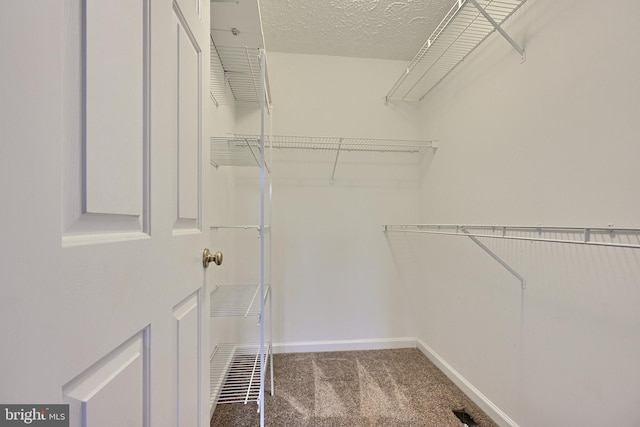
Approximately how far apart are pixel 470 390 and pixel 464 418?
186mm

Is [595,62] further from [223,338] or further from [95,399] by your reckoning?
[223,338]

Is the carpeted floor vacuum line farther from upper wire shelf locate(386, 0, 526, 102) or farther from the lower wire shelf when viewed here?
upper wire shelf locate(386, 0, 526, 102)

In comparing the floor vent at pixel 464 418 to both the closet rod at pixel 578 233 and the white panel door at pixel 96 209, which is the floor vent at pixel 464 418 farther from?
the white panel door at pixel 96 209

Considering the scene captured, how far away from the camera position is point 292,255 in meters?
1.99

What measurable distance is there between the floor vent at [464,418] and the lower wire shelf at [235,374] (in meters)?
1.07

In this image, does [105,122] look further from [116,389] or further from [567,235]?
[567,235]

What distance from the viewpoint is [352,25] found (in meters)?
1.66

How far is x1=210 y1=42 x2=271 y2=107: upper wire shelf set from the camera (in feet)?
4.68

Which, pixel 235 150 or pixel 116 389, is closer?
pixel 116 389

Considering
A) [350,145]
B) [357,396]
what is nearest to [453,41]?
[350,145]

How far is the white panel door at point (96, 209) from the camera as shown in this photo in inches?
10.0

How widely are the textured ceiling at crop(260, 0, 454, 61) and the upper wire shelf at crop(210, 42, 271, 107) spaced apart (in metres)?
Result: 0.34

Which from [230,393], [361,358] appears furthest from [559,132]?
[230,393]

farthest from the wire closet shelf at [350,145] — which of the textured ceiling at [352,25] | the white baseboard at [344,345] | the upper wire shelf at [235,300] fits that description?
the white baseboard at [344,345]
